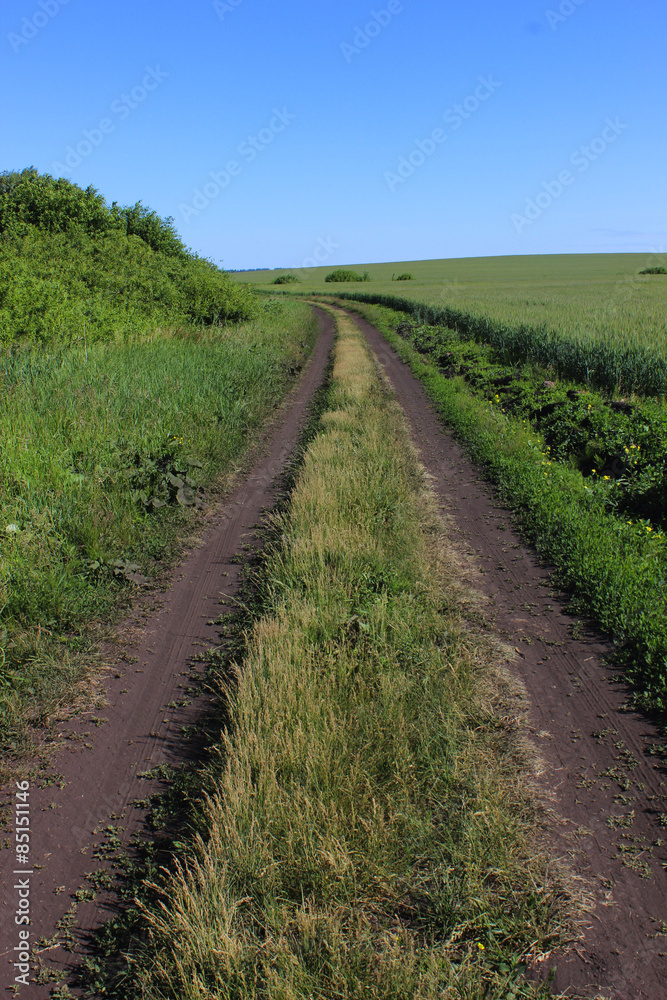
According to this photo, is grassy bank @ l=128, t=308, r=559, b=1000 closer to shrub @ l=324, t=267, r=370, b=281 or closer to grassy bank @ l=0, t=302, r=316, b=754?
grassy bank @ l=0, t=302, r=316, b=754

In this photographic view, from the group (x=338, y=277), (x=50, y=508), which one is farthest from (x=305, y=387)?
(x=338, y=277)

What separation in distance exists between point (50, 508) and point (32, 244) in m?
14.4

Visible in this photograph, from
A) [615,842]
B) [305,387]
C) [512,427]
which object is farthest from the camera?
[305,387]

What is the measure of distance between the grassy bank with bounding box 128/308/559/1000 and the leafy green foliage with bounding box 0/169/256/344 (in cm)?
939

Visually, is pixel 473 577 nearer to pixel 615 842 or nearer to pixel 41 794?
pixel 615 842

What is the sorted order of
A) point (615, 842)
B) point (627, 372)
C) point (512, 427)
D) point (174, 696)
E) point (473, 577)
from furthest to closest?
point (627, 372), point (512, 427), point (473, 577), point (174, 696), point (615, 842)

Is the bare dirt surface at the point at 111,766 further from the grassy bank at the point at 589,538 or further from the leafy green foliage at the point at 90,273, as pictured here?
the leafy green foliage at the point at 90,273

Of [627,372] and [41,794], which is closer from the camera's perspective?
[41,794]

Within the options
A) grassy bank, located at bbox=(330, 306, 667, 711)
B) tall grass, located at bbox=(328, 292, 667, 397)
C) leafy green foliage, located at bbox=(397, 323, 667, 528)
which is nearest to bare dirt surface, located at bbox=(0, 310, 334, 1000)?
grassy bank, located at bbox=(330, 306, 667, 711)

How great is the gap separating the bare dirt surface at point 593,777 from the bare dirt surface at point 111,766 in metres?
2.15

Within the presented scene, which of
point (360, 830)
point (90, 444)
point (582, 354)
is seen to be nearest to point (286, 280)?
point (582, 354)

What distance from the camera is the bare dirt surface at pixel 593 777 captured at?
8.68 feet

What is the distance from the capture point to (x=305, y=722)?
371 centimetres

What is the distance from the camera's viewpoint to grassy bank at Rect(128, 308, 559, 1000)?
8.15 feet
